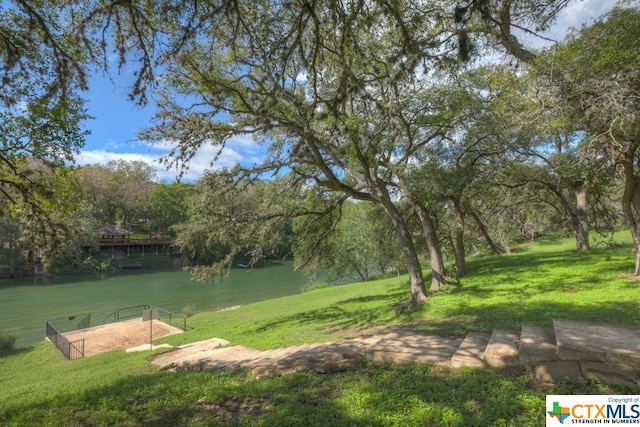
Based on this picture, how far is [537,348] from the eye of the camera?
13.9 feet

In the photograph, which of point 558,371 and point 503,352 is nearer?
point 558,371

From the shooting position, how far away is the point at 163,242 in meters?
55.6

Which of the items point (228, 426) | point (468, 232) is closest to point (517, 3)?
point (228, 426)

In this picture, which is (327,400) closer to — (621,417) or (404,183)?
(621,417)

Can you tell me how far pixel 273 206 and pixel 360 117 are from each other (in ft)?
16.5

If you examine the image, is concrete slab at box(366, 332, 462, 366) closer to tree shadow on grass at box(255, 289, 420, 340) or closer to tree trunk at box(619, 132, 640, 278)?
tree shadow on grass at box(255, 289, 420, 340)

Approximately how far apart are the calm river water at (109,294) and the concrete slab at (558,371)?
14179mm

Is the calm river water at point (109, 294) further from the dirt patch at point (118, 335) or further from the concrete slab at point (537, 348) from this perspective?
the concrete slab at point (537, 348)

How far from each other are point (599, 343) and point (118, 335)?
16.7 metres

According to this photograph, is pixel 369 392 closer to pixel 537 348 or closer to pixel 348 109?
pixel 537 348

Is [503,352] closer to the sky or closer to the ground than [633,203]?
closer to the ground

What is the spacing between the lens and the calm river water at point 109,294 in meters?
21.7

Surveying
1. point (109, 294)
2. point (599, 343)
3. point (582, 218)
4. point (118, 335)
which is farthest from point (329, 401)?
point (109, 294)

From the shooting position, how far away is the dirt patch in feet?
45.3
